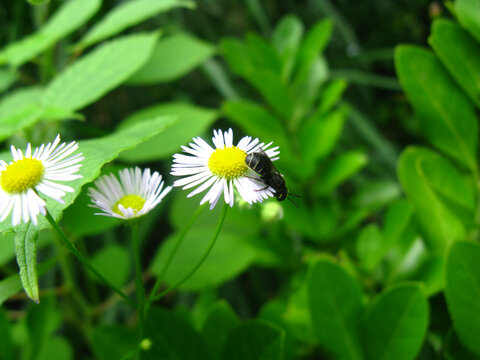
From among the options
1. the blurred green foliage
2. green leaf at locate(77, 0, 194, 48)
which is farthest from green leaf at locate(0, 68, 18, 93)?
green leaf at locate(77, 0, 194, 48)

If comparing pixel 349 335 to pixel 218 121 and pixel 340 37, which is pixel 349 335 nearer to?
pixel 218 121

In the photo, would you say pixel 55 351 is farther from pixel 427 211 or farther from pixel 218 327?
pixel 427 211

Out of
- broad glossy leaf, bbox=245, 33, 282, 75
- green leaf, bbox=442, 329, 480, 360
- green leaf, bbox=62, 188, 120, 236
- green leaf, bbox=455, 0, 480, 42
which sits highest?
broad glossy leaf, bbox=245, 33, 282, 75

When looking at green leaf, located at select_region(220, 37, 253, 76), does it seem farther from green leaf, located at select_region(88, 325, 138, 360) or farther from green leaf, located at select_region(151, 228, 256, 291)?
green leaf, located at select_region(88, 325, 138, 360)

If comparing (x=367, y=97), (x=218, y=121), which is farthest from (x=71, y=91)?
(x=367, y=97)

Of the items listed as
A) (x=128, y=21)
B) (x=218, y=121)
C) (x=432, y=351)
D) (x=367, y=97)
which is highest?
(x=128, y=21)

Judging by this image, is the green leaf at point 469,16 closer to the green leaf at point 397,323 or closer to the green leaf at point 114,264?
the green leaf at point 397,323
